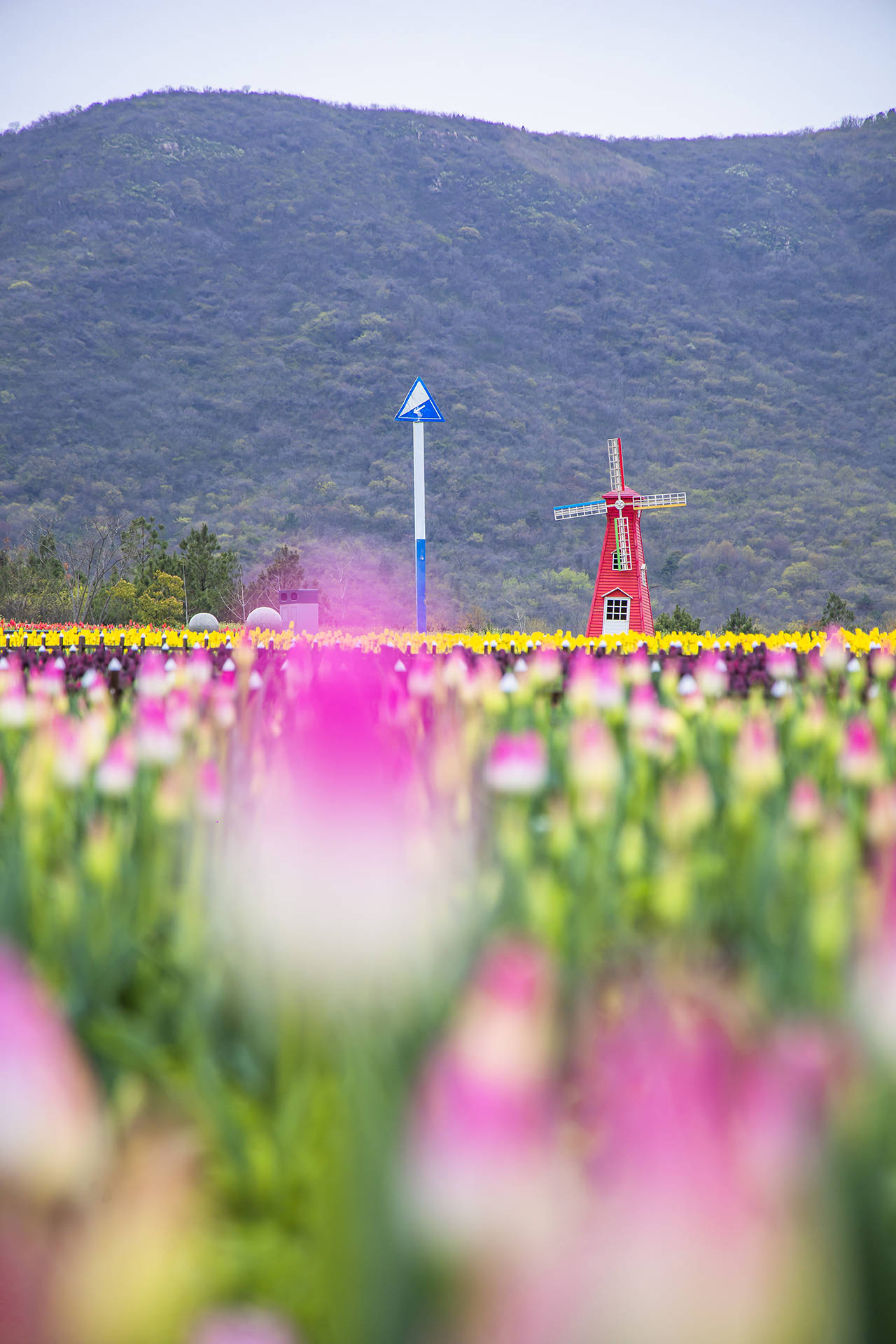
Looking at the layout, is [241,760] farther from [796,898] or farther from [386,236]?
[386,236]

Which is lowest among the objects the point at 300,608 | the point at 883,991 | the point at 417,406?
the point at 883,991

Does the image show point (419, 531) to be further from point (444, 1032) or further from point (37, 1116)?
point (37, 1116)

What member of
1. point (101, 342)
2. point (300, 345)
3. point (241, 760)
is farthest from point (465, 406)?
point (241, 760)

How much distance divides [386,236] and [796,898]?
61755mm

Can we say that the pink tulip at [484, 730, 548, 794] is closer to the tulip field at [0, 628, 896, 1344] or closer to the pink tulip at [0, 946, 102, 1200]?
the tulip field at [0, 628, 896, 1344]

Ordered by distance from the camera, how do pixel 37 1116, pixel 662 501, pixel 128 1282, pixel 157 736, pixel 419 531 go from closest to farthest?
pixel 128 1282 < pixel 37 1116 < pixel 157 736 < pixel 419 531 < pixel 662 501

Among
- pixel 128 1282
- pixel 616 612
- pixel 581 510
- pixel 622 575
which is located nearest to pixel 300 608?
pixel 622 575

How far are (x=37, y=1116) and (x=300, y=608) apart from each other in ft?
47.7

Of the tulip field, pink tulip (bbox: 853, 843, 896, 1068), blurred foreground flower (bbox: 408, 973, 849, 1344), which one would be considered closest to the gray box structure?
the tulip field

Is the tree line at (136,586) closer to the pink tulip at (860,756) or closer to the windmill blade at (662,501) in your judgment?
the windmill blade at (662,501)

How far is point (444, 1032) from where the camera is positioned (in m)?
1.29

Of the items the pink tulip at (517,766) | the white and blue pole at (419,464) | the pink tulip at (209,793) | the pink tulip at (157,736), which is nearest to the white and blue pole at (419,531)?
the white and blue pole at (419,464)

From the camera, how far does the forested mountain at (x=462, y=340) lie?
3822cm

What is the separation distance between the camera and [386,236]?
58.2m
